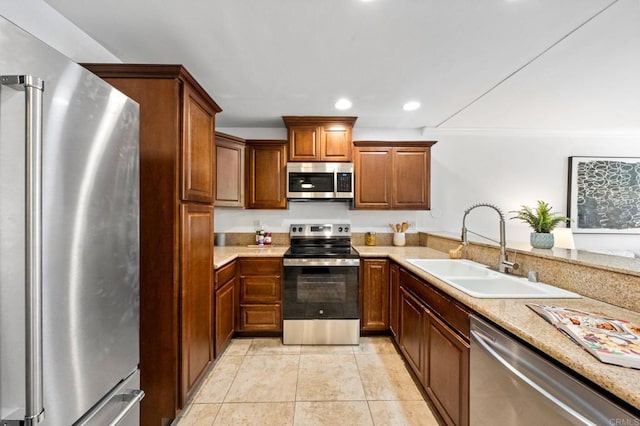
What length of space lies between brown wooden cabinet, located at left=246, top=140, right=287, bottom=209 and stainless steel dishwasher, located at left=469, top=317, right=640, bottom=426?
7.88 feet

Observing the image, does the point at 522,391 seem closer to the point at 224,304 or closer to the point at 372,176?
the point at 224,304

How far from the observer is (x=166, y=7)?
1.49 m

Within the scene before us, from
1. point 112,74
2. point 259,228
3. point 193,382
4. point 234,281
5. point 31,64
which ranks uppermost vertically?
point 112,74

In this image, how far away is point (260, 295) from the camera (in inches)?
112

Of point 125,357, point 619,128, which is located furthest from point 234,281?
point 619,128

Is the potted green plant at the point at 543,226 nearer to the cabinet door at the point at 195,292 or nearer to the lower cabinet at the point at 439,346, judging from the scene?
the lower cabinet at the point at 439,346

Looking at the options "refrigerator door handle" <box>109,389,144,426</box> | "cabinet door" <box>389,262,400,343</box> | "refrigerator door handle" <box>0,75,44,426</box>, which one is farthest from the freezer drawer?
"cabinet door" <box>389,262,400,343</box>

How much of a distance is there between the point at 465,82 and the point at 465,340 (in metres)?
2.04

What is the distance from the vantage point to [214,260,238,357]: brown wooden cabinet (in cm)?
235

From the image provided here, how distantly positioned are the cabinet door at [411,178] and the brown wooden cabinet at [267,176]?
4.35ft

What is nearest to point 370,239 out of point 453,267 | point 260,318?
point 453,267

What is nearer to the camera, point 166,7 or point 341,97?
point 166,7

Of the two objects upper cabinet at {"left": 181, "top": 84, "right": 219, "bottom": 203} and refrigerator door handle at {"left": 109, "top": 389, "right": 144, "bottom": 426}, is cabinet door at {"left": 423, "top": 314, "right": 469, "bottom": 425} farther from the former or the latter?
upper cabinet at {"left": 181, "top": 84, "right": 219, "bottom": 203}

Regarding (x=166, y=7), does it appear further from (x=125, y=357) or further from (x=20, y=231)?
(x=125, y=357)
